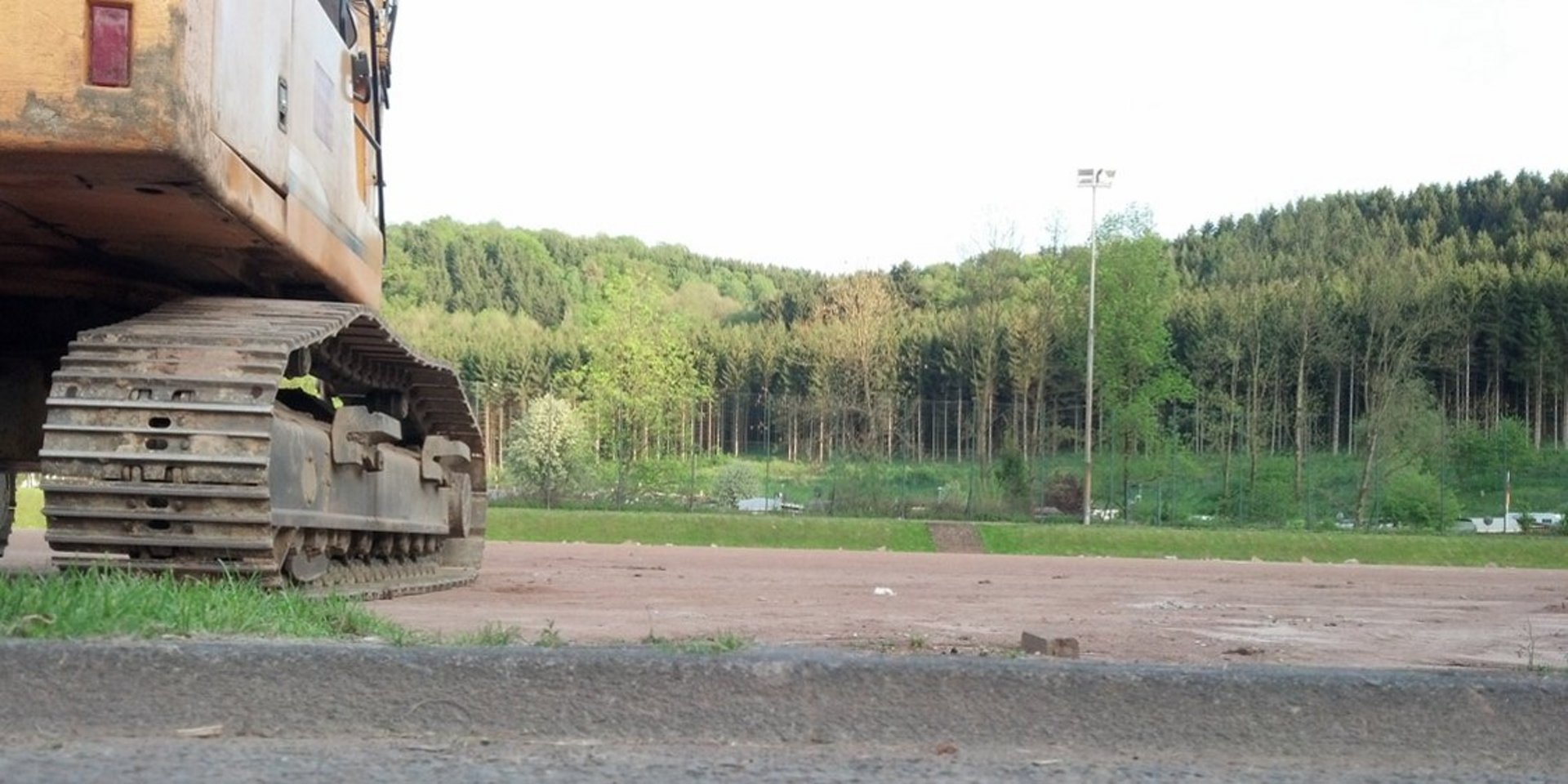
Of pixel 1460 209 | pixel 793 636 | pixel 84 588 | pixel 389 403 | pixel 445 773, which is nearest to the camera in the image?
pixel 445 773

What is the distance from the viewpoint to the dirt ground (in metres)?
7.18

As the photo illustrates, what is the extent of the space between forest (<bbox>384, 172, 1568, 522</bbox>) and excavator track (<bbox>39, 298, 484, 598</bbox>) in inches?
1285

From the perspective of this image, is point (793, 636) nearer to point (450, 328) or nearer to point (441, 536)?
point (441, 536)

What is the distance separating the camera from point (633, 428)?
53375 millimetres

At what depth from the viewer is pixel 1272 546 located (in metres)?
33.2

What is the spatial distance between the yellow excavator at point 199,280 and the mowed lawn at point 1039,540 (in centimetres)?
2240

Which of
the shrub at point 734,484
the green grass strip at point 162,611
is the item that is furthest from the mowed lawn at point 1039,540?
the green grass strip at point 162,611

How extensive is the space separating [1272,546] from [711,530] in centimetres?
1132

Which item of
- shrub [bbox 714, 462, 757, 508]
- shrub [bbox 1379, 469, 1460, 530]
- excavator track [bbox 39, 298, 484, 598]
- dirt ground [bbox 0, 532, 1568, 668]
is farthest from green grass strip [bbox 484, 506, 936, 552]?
excavator track [bbox 39, 298, 484, 598]

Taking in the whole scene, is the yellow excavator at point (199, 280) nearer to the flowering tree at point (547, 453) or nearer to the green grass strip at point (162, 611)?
the green grass strip at point (162, 611)

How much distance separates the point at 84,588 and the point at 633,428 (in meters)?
48.4

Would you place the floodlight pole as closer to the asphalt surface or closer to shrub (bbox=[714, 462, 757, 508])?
shrub (bbox=[714, 462, 757, 508])

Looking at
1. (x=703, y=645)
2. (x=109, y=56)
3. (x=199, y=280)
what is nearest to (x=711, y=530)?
(x=199, y=280)

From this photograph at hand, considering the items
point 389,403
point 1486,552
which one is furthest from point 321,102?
point 1486,552
